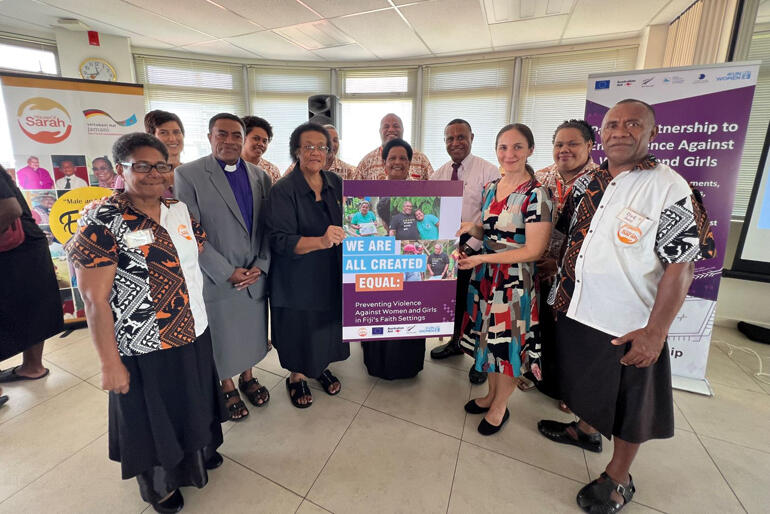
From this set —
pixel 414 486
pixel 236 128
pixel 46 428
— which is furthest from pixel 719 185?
pixel 46 428

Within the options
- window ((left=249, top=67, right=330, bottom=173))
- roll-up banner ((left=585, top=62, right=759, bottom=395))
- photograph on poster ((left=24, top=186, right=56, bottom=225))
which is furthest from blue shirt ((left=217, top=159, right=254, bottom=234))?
window ((left=249, top=67, right=330, bottom=173))

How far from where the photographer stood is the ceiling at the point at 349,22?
378 centimetres

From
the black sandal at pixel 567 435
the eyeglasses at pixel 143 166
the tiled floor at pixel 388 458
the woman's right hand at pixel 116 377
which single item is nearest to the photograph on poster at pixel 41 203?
the tiled floor at pixel 388 458

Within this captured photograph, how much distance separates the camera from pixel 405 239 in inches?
70.1

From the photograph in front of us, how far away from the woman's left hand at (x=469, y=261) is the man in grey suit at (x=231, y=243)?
Result: 1.12 m

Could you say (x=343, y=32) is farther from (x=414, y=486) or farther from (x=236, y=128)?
(x=414, y=486)

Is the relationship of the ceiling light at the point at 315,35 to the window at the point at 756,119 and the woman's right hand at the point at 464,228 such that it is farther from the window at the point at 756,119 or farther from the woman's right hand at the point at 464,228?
the window at the point at 756,119

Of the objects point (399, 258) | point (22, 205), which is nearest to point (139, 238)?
point (399, 258)

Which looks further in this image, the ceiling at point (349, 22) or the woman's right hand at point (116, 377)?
the ceiling at point (349, 22)

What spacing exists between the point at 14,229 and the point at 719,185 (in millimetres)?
4529

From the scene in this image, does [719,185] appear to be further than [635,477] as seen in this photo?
Yes

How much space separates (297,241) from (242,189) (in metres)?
0.49

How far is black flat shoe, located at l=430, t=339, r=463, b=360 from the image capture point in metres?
2.82

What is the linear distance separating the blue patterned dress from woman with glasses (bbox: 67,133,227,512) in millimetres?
1377
